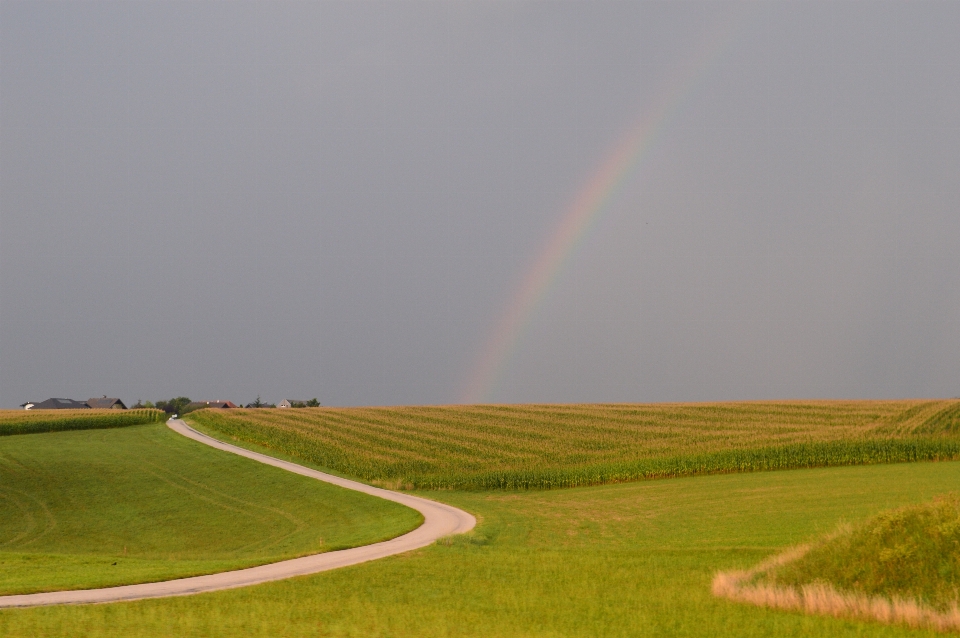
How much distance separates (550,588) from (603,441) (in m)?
39.3

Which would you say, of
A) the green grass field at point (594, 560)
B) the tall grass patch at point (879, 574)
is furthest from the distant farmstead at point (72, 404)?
the tall grass patch at point (879, 574)

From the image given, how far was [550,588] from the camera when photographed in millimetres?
18453

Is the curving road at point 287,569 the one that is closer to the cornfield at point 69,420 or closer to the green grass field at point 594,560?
the green grass field at point 594,560

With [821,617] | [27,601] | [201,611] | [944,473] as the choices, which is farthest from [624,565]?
[944,473]

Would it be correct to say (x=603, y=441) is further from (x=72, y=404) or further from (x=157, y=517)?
(x=72, y=404)

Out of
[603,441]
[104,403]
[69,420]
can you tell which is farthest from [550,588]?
[104,403]

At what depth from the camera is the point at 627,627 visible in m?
14.3

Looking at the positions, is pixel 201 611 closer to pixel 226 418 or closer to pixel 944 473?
pixel 944 473

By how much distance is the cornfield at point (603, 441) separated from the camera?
4788 centimetres

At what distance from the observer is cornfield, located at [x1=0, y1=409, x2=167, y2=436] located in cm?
7831

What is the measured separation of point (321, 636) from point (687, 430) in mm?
49090

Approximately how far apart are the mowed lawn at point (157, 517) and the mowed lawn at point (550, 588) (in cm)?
438

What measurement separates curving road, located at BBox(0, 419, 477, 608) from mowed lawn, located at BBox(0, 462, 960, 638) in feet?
3.31

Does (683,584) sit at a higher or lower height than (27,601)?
higher
